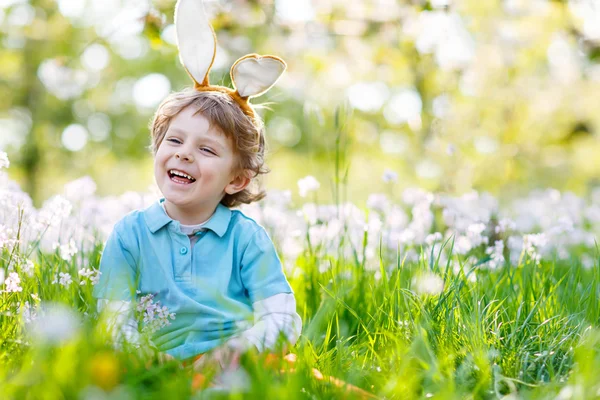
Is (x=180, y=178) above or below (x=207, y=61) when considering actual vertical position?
below

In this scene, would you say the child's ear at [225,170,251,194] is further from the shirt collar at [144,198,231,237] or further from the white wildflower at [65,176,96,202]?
the white wildflower at [65,176,96,202]

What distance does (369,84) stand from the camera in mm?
11266

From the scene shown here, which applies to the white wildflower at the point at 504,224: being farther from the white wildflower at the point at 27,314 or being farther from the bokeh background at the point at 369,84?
the white wildflower at the point at 27,314

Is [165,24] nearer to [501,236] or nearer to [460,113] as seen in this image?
[501,236]

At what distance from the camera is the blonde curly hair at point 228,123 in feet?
8.68

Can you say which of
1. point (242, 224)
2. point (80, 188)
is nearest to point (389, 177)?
point (242, 224)

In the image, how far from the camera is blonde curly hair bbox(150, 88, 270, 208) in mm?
2645

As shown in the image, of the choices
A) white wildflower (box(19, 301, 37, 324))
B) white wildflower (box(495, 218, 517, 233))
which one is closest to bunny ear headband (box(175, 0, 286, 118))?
white wildflower (box(19, 301, 37, 324))

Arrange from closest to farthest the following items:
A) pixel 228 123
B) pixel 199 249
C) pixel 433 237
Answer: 1. pixel 199 249
2. pixel 228 123
3. pixel 433 237

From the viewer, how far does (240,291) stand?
2.58m

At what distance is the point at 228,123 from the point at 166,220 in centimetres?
47

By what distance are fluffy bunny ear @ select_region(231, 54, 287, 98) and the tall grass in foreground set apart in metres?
0.92

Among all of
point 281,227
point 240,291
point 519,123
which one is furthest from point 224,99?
point 519,123

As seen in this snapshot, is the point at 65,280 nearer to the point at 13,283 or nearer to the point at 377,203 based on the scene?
the point at 13,283
